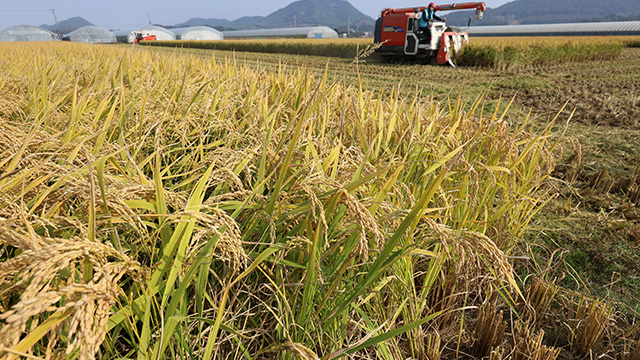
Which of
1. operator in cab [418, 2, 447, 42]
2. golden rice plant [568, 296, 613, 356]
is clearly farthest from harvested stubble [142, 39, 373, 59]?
golden rice plant [568, 296, 613, 356]

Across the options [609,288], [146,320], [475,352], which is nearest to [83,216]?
[146,320]

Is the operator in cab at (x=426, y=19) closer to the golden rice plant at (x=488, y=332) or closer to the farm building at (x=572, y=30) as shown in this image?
the golden rice plant at (x=488, y=332)

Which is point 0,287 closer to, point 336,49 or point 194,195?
point 194,195

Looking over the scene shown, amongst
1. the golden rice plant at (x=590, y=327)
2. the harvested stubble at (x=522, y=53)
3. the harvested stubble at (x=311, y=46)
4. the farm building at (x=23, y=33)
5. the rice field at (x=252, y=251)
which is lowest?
the golden rice plant at (x=590, y=327)

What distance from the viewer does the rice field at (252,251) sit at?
0.73m

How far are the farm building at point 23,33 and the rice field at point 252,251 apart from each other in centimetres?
5398

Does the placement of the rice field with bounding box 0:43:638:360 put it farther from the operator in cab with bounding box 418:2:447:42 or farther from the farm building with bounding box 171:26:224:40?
the farm building with bounding box 171:26:224:40

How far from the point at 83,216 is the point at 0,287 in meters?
0.21

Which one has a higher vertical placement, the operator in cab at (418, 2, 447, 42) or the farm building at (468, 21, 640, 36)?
the farm building at (468, 21, 640, 36)

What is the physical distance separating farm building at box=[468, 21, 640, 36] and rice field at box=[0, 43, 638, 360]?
44.4 meters

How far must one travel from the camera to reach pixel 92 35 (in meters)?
48.9

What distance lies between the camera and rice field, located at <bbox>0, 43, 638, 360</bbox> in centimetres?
73

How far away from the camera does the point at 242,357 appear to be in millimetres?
1091

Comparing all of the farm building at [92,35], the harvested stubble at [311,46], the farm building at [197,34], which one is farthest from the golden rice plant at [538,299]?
the farm building at [197,34]
